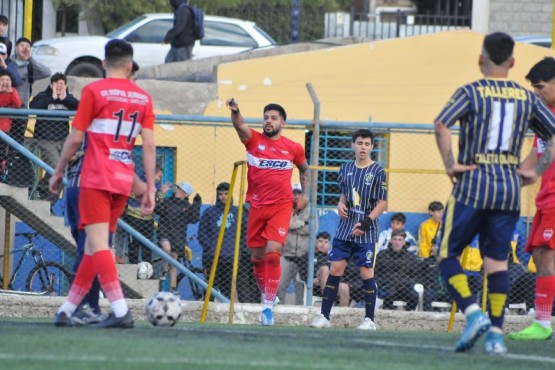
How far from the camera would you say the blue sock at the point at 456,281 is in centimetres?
840

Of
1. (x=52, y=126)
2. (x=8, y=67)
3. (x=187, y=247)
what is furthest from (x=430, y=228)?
(x=8, y=67)

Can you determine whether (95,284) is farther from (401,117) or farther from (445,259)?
(401,117)

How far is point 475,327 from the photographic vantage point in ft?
26.4

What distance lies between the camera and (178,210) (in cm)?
1622

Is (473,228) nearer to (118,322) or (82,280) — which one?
(118,322)

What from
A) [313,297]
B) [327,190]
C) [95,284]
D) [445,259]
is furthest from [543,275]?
[327,190]

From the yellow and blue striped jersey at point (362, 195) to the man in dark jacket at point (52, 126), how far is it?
378 cm

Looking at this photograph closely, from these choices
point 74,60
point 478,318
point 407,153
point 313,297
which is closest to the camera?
point 478,318

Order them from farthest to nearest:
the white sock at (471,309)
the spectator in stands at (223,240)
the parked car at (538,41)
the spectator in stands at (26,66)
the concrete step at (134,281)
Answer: the parked car at (538,41), the spectator in stands at (26,66), the spectator in stands at (223,240), the concrete step at (134,281), the white sock at (471,309)

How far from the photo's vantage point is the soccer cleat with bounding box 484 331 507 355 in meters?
8.25

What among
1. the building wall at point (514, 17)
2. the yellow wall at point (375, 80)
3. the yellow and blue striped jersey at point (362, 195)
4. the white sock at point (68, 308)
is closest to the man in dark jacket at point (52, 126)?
the yellow and blue striped jersey at point (362, 195)

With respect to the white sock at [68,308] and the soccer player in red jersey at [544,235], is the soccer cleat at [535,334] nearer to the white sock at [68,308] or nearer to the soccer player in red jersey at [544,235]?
the soccer player in red jersey at [544,235]

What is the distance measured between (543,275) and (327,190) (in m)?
7.34

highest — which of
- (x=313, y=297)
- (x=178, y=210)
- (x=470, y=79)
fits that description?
(x=470, y=79)
